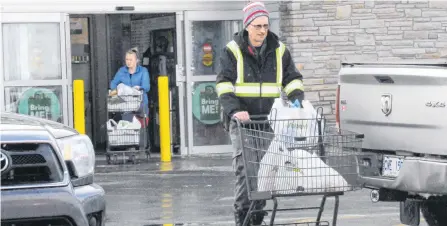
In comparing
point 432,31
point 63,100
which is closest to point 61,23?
point 63,100

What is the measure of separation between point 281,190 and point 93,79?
1286 cm

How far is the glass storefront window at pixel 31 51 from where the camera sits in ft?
55.9

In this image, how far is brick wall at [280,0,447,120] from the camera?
17.2m

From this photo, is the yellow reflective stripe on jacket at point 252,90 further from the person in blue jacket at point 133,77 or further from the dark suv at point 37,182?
the person in blue jacket at point 133,77

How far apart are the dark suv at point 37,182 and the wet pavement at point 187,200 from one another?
13.4ft

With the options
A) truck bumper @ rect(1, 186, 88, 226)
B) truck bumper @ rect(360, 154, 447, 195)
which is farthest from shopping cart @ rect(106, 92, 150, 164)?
truck bumper @ rect(1, 186, 88, 226)

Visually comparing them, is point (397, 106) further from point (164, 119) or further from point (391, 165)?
point (164, 119)

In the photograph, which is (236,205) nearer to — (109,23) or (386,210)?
(386,210)

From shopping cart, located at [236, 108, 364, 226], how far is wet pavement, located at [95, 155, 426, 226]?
276 centimetres

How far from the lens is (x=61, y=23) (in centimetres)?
1722

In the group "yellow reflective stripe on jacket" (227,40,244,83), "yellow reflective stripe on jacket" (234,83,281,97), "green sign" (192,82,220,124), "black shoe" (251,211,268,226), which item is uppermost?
"yellow reflective stripe on jacket" (227,40,244,83)

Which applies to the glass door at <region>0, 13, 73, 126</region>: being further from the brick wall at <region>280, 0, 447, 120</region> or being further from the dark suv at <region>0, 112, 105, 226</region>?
the dark suv at <region>0, 112, 105, 226</region>

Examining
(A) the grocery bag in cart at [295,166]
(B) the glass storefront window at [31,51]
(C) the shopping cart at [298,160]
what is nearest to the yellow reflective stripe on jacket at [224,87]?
(C) the shopping cart at [298,160]

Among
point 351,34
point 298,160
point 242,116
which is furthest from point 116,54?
point 298,160
